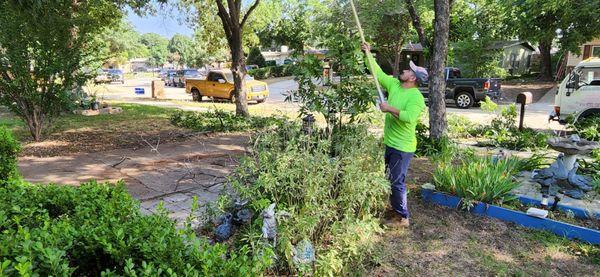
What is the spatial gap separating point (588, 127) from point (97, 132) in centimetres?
1124

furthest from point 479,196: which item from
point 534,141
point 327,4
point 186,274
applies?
point 327,4

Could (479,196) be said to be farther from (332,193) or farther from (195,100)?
(195,100)

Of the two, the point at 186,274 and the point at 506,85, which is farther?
the point at 506,85

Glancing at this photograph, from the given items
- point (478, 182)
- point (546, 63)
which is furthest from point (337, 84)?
point (546, 63)

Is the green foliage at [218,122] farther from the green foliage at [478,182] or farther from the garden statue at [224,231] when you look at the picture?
the garden statue at [224,231]

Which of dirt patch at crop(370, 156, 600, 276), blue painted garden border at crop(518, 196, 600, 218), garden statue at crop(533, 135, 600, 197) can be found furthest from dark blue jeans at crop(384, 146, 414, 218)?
garden statue at crop(533, 135, 600, 197)

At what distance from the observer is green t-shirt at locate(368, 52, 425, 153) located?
13.1ft

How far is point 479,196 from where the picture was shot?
182 inches

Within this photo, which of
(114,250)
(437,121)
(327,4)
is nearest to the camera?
(114,250)

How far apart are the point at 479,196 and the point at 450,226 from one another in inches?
23.2

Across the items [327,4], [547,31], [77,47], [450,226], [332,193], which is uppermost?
[327,4]

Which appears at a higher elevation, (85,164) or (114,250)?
(114,250)

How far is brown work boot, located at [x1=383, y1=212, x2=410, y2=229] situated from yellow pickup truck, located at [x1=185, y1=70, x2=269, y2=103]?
50.0ft

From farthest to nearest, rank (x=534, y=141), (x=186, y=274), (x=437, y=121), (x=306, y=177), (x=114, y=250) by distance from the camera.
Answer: (x=534, y=141), (x=437, y=121), (x=306, y=177), (x=114, y=250), (x=186, y=274)
